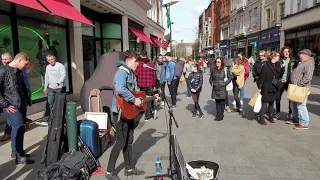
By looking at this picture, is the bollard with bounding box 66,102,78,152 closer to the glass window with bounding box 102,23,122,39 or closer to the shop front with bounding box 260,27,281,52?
the glass window with bounding box 102,23,122,39

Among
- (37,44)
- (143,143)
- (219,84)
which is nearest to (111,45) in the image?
(37,44)

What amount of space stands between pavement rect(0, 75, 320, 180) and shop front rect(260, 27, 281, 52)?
19.7 meters

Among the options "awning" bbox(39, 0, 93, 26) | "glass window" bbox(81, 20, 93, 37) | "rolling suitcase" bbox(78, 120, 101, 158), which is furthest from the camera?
"glass window" bbox(81, 20, 93, 37)

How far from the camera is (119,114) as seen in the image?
3875 mm

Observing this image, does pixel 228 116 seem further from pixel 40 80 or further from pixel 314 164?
pixel 40 80

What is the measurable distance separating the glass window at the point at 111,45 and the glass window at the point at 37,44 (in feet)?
19.1

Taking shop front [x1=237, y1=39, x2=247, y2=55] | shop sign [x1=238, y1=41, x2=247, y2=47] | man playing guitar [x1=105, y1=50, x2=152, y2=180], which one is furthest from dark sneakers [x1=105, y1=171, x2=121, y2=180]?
shop sign [x1=238, y1=41, x2=247, y2=47]

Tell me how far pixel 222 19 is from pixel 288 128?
48864 mm

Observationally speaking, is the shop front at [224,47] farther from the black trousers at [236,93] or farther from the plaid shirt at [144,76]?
the plaid shirt at [144,76]

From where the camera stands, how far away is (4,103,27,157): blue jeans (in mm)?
4504

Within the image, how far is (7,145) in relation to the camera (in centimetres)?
553

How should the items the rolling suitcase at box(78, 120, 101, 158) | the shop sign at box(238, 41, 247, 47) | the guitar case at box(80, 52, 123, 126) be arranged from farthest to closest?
the shop sign at box(238, 41, 247, 47) < the guitar case at box(80, 52, 123, 126) < the rolling suitcase at box(78, 120, 101, 158)

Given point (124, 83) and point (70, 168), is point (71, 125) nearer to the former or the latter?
point (70, 168)

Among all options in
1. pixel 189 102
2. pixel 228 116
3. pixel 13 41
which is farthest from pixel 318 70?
pixel 13 41
